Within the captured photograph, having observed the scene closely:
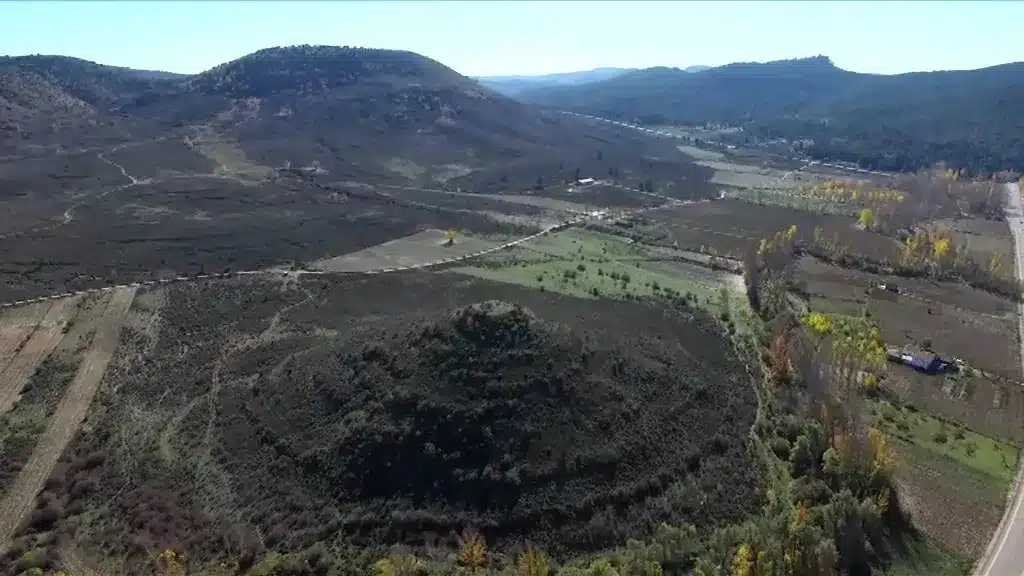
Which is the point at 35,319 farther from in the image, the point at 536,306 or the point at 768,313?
the point at 768,313

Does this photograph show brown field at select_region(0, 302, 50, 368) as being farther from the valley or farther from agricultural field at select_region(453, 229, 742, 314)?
agricultural field at select_region(453, 229, 742, 314)

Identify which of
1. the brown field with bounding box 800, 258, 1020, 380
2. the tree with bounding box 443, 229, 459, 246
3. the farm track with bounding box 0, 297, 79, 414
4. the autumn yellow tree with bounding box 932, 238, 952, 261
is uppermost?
the farm track with bounding box 0, 297, 79, 414

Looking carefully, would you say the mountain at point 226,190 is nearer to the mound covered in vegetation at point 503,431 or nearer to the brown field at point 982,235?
the brown field at point 982,235

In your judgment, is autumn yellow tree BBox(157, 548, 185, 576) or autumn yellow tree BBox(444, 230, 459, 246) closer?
autumn yellow tree BBox(157, 548, 185, 576)

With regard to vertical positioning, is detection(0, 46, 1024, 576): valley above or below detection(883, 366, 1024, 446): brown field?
above

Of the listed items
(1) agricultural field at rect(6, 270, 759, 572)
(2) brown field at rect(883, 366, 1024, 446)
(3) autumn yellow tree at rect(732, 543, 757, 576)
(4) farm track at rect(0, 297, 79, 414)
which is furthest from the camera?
(4) farm track at rect(0, 297, 79, 414)

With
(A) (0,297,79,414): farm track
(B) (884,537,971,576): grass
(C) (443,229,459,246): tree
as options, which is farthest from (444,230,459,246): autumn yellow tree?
(B) (884,537,971,576): grass

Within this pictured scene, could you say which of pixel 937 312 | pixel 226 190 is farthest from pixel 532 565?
pixel 226 190

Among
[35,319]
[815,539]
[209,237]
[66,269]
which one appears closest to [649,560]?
[815,539]
